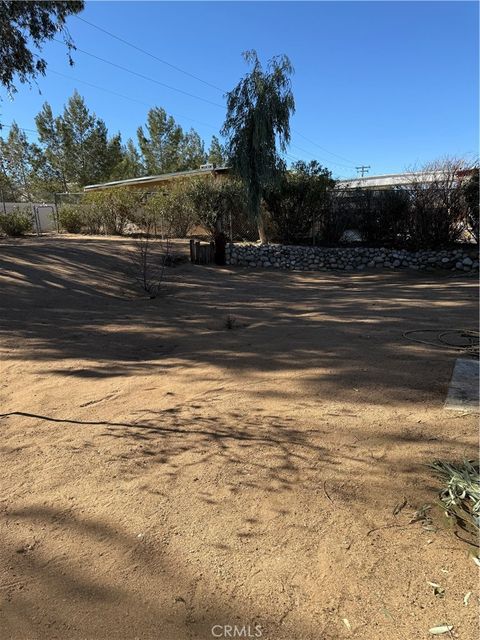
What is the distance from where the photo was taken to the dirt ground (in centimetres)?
180

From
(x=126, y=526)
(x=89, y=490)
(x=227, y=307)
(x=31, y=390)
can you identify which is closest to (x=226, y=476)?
(x=126, y=526)

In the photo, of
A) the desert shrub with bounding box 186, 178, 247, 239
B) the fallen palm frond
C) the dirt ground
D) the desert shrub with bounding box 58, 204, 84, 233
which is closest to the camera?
the dirt ground

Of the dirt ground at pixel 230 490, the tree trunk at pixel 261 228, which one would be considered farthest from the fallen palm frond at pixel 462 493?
the tree trunk at pixel 261 228

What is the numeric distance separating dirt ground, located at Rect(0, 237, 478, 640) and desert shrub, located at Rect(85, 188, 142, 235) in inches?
559

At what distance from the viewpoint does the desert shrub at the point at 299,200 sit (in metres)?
16.3

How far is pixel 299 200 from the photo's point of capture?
16.6 m

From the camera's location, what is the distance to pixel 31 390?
4309 millimetres

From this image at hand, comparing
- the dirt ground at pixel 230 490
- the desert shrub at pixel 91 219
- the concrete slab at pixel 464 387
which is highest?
the desert shrub at pixel 91 219

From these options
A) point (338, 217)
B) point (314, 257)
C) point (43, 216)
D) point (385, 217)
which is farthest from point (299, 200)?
point (43, 216)

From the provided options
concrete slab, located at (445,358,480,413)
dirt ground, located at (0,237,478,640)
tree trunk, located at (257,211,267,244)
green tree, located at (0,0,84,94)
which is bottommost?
dirt ground, located at (0,237,478,640)

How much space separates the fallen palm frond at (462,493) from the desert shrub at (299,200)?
48.4ft

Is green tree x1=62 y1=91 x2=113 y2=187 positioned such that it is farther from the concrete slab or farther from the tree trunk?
the concrete slab

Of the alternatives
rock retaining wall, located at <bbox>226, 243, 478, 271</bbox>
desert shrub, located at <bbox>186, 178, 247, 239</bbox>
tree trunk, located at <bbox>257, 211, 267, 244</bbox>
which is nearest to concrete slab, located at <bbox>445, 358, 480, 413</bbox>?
rock retaining wall, located at <bbox>226, 243, 478, 271</bbox>

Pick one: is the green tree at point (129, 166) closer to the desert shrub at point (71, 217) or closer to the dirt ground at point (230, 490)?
the desert shrub at point (71, 217)
